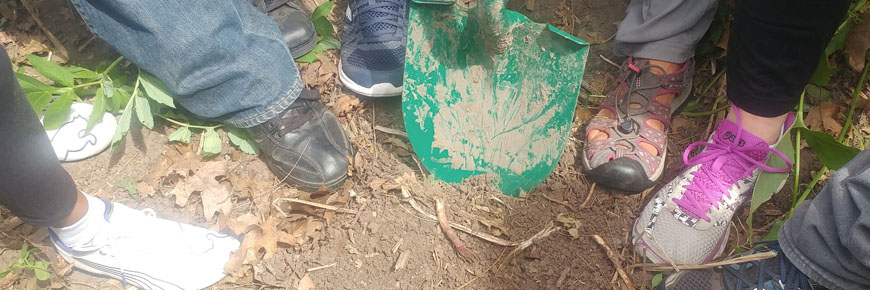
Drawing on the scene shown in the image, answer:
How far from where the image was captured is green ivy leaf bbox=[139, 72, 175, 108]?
4.91 feet

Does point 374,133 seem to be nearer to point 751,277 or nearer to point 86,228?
point 86,228

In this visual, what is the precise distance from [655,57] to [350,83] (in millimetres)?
835

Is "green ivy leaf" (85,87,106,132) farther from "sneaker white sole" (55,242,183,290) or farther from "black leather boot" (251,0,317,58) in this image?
"black leather boot" (251,0,317,58)

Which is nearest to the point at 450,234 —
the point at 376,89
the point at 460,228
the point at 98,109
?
the point at 460,228

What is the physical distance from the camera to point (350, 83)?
5.44 feet

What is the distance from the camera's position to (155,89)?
151 centimetres

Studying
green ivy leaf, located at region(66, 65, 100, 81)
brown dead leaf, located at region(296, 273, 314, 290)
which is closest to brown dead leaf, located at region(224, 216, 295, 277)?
brown dead leaf, located at region(296, 273, 314, 290)

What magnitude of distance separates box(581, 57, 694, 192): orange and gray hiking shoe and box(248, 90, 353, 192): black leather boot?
2.19ft

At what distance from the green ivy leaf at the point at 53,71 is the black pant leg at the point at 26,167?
1.47ft

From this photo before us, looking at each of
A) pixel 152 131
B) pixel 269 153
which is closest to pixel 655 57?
pixel 269 153

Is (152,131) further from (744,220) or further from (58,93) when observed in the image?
(744,220)

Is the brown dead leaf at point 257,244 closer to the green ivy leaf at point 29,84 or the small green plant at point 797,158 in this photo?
the green ivy leaf at point 29,84

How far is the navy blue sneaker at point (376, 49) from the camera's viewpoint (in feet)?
5.29

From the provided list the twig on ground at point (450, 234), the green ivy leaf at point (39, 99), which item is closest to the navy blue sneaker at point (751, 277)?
the twig on ground at point (450, 234)
